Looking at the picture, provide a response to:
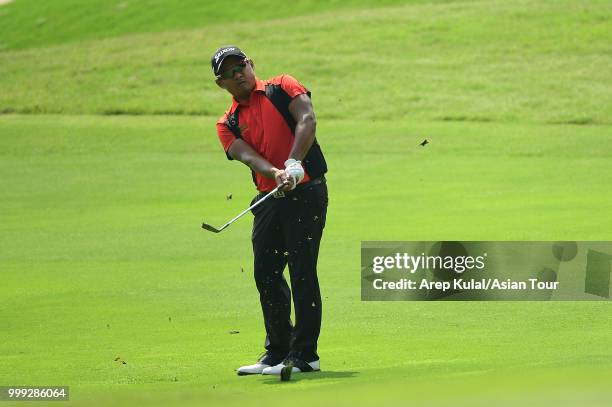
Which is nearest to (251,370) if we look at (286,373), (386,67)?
(286,373)

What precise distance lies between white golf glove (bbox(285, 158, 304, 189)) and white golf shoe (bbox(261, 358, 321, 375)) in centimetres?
118

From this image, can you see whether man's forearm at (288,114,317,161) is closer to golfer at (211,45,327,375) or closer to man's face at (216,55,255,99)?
golfer at (211,45,327,375)

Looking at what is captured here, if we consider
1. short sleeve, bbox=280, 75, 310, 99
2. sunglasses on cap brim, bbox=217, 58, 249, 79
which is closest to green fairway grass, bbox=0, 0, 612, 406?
short sleeve, bbox=280, 75, 310, 99

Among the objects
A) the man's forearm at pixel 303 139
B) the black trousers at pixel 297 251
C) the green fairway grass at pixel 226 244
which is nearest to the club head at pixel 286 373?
the green fairway grass at pixel 226 244

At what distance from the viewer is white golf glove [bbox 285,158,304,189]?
8516 millimetres

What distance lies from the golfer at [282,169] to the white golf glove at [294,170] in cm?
22

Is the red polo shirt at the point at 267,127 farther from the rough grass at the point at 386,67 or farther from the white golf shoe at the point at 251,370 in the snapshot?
the rough grass at the point at 386,67

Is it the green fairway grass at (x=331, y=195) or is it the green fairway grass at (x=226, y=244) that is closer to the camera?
the green fairway grass at (x=331, y=195)

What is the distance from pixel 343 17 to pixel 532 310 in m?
35.9

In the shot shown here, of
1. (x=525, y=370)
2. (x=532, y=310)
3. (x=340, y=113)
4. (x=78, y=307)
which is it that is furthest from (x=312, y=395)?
(x=340, y=113)

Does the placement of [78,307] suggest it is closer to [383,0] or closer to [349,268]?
[349,268]

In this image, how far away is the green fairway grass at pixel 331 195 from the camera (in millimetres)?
8938

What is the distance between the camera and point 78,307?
12.6 m

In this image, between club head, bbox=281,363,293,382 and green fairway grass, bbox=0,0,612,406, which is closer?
club head, bbox=281,363,293,382
